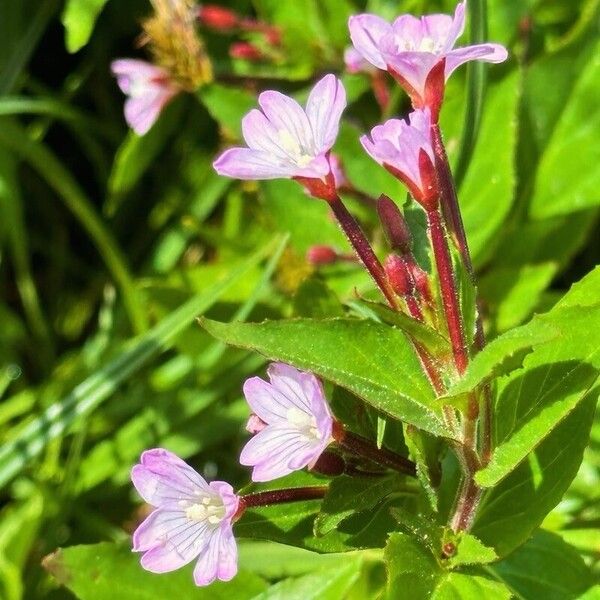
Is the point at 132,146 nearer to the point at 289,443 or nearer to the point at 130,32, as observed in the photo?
the point at 130,32

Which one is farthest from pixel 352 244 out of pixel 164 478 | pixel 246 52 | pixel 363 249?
pixel 246 52

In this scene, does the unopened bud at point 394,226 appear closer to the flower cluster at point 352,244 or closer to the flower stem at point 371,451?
the flower cluster at point 352,244

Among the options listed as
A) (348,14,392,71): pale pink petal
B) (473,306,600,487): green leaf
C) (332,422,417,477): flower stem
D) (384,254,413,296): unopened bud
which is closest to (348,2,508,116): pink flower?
(348,14,392,71): pale pink petal

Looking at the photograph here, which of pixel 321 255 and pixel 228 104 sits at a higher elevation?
pixel 228 104

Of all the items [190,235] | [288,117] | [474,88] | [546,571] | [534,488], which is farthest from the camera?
[190,235]

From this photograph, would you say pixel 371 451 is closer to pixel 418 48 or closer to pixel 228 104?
pixel 418 48

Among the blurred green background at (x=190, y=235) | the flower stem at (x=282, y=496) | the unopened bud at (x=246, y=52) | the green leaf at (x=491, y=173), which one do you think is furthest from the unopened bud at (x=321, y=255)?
the flower stem at (x=282, y=496)

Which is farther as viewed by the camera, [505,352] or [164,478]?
[164,478]

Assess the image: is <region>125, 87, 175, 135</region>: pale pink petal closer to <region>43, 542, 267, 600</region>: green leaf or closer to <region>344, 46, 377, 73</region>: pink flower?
<region>344, 46, 377, 73</region>: pink flower
